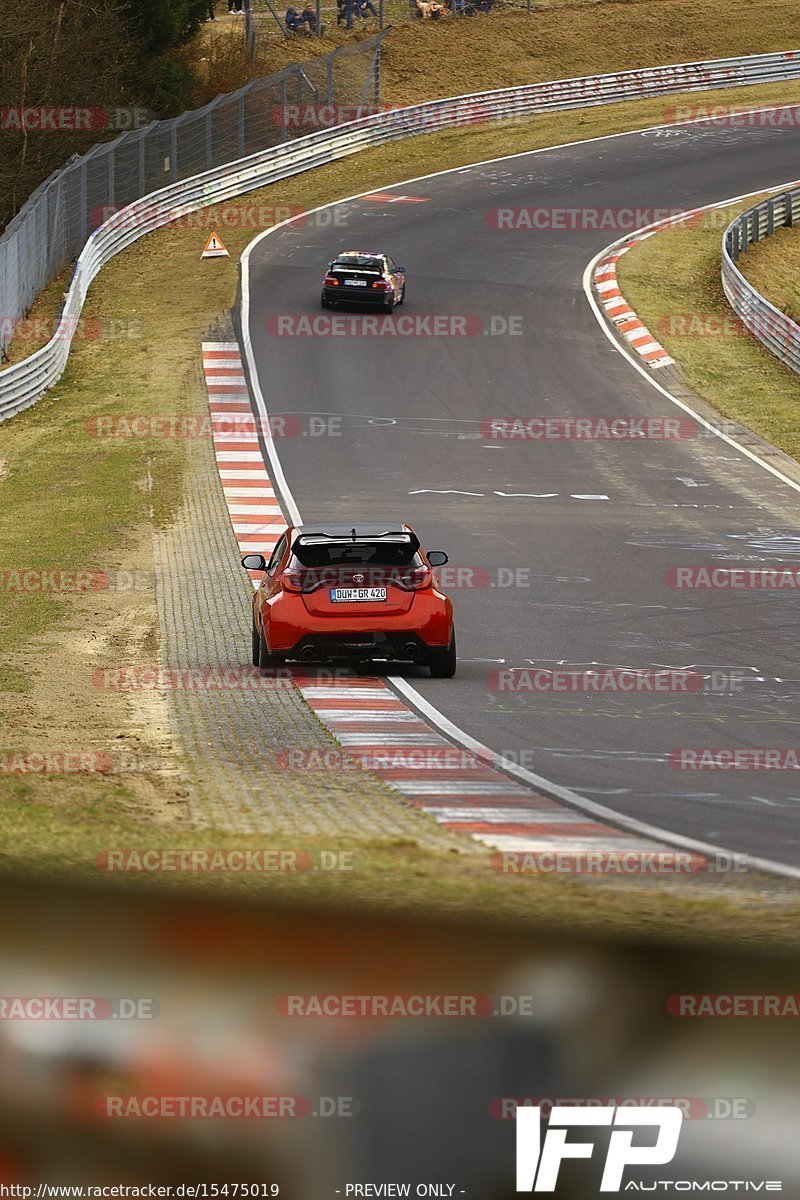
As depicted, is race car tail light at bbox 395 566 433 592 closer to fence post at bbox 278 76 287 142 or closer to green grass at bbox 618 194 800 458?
green grass at bbox 618 194 800 458

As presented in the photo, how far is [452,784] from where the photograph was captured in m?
10.8

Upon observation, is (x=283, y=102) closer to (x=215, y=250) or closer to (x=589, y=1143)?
(x=215, y=250)

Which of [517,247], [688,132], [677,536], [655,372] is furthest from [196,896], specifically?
[688,132]

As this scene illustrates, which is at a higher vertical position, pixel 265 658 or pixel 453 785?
pixel 265 658

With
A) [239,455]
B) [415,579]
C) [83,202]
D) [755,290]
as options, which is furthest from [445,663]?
[83,202]

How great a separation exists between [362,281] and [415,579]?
2546 centimetres

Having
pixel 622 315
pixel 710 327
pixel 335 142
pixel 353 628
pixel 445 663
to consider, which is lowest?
pixel 445 663

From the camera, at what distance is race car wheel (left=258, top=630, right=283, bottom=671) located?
48.9 ft

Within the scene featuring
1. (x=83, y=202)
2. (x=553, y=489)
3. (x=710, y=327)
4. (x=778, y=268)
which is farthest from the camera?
(x=778, y=268)

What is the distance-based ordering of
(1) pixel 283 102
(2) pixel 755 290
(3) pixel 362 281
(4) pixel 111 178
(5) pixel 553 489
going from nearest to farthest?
1. (5) pixel 553 489
2. (3) pixel 362 281
3. (2) pixel 755 290
4. (4) pixel 111 178
5. (1) pixel 283 102

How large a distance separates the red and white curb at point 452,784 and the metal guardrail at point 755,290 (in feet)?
80.6

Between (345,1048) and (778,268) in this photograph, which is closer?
(345,1048)

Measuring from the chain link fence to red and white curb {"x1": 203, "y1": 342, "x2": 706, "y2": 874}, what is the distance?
2365 centimetres

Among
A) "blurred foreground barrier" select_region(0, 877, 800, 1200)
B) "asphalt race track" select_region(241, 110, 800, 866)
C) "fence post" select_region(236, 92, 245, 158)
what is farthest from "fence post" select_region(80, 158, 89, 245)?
"blurred foreground barrier" select_region(0, 877, 800, 1200)
